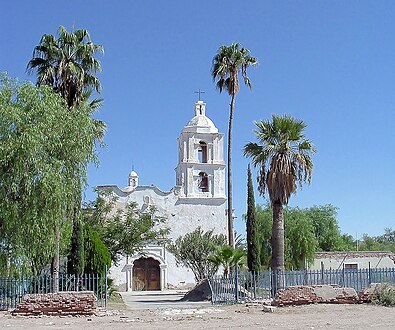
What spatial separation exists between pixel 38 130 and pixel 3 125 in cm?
125

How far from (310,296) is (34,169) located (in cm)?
1115

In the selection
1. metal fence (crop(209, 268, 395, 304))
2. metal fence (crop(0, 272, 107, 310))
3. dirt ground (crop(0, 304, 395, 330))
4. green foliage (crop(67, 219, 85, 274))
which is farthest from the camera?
green foliage (crop(67, 219, 85, 274))

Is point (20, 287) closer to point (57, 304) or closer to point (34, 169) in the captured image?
point (57, 304)

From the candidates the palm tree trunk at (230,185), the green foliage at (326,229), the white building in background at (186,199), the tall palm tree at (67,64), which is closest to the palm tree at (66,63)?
the tall palm tree at (67,64)

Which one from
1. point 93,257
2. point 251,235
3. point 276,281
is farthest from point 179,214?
point 276,281

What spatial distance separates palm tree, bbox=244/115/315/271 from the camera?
26.2 m

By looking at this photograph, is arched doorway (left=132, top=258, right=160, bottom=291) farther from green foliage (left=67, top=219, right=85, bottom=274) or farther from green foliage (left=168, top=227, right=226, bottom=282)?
green foliage (left=67, top=219, right=85, bottom=274)

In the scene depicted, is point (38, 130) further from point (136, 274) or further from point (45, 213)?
point (136, 274)

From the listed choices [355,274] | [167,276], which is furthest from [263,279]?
[167,276]

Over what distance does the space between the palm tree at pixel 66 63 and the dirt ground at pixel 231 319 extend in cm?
994

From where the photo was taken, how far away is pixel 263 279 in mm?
25375

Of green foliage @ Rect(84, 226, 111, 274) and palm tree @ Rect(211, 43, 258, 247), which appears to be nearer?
green foliage @ Rect(84, 226, 111, 274)

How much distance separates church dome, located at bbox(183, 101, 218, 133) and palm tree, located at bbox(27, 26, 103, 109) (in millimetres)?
20466

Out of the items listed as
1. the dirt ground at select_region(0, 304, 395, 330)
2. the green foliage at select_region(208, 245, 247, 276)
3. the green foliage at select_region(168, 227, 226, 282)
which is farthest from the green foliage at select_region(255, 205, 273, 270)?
the dirt ground at select_region(0, 304, 395, 330)
